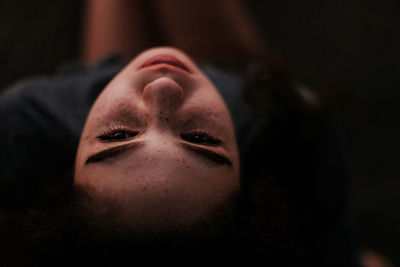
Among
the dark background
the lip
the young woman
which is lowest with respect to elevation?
the young woman

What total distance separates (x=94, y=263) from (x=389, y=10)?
5.34 feet

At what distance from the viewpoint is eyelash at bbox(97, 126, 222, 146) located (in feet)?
2.00

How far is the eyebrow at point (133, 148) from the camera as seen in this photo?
22.8 inches

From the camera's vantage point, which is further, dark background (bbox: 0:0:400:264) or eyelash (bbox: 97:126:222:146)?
dark background (bbox: 0:0:400:264)

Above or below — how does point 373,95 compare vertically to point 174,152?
above

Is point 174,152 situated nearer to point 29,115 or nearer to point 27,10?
point 29,115

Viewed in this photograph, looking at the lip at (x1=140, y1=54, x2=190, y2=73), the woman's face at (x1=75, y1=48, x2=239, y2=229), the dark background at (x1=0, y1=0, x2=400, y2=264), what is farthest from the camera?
the dark background at (x1=0, y1=0, x2=400, y2=264)

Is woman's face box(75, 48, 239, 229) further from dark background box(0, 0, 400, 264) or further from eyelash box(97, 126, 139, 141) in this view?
dark background box(0, 0, 400, 264)

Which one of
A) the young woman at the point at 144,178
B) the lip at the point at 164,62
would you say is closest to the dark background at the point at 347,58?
the young woman at the point at 144,178

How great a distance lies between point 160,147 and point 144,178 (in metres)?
0.06

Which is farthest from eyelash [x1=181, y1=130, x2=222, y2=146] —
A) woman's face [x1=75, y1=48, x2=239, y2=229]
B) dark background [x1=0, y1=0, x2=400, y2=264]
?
dark background [x1=0, y1=0, x2=400, y2=264]

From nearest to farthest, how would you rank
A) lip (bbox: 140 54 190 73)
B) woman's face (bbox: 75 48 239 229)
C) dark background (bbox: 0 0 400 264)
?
woman's face (bbox: 75 48 239 229) → lip (bbox: 140 54 190 73) → dark background (bbox: 0 0 400 264)

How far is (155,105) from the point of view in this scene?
61 centimetres

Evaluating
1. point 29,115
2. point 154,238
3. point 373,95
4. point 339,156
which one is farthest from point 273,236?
point 373,95
